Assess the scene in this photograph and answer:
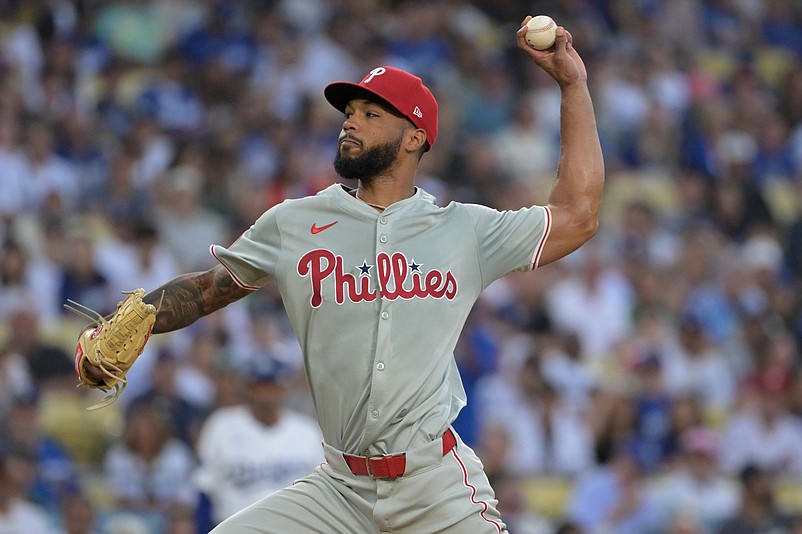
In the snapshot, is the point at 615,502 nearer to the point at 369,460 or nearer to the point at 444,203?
the point at 444,203

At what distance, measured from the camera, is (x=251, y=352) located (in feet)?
31.9

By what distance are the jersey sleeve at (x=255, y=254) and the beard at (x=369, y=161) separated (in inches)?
11.1

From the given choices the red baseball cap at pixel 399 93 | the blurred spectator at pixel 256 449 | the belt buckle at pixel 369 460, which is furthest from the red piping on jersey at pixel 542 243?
the blurred spectator at pixel 256 449

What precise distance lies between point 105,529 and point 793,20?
11.7 metres

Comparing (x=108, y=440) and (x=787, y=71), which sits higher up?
(x=787, y=71)

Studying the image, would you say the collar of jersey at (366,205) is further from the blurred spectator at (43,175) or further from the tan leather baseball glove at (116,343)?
the blurred spectator at (43,175)

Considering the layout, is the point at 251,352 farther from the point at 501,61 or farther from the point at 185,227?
the point at 501,61

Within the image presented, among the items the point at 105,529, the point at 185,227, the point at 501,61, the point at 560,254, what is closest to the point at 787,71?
the point at 501,61

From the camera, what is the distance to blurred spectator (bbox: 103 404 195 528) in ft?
27.7

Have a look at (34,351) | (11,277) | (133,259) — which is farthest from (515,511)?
(11,277)

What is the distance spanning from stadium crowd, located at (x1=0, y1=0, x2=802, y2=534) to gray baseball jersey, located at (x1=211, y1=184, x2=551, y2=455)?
2.97m

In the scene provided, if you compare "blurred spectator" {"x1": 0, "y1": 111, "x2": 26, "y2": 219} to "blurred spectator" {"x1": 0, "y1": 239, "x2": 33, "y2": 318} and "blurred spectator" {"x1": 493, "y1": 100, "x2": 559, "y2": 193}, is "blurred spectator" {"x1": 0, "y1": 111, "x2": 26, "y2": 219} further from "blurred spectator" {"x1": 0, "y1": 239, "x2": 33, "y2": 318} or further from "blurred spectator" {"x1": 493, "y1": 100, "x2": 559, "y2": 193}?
"blurred spectator" {"x1": 493, "y1": 100, "x2": 559, "y2": 193}

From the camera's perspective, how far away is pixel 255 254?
475 centimetres

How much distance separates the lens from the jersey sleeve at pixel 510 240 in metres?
4.74
